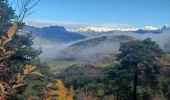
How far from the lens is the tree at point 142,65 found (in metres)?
43.5

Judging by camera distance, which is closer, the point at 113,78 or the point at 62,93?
the point at 113,78

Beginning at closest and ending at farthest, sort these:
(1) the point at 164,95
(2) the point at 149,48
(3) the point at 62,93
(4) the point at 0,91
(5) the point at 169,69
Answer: (4) the point at 0,91, (2) the point at 149,48, (3) the point at 62,93, (1) the point at 164,95, (5) the point at 169,69

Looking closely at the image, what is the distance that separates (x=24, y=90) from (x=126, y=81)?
18097mm

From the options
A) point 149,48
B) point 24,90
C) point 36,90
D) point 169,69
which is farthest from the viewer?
point 169,69

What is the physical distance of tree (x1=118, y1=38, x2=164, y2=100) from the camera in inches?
1711

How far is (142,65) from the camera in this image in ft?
147

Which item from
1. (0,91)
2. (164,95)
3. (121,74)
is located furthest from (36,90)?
(0,91)

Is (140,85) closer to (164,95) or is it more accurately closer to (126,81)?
(126,81)

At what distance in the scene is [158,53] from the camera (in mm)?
46031

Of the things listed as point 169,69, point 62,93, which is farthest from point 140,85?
point 169,69

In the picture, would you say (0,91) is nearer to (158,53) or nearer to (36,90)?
(36,90)

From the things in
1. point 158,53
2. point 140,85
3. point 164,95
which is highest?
point 158,53

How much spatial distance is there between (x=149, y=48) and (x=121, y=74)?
5.64 metres

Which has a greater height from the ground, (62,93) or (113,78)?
(113,78)
